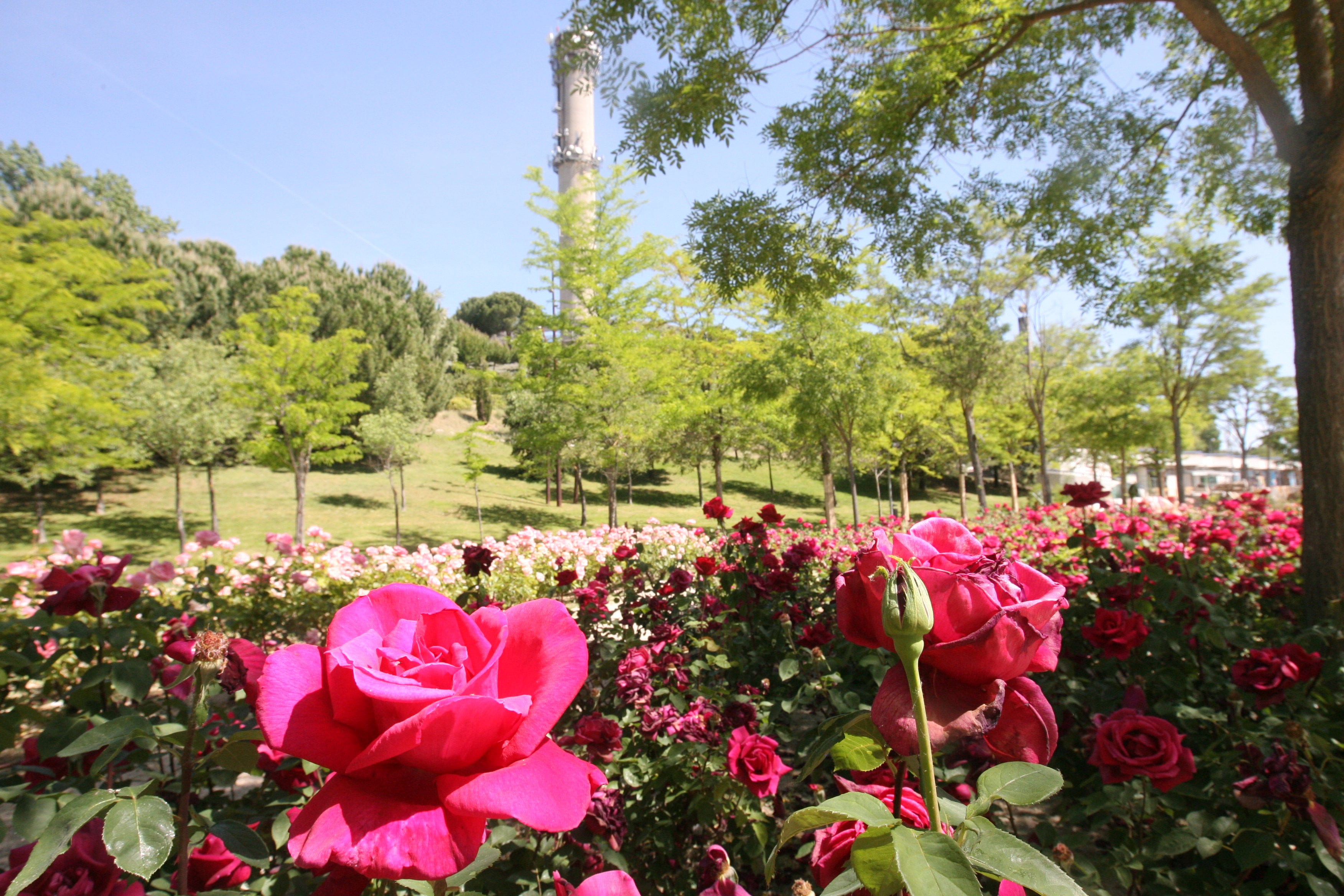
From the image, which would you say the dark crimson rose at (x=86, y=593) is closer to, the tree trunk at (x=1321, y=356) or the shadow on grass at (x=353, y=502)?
the tree trunk at (x=1321, y=356)

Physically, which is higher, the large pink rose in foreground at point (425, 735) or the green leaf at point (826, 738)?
the large pink rose in foreground at point (425, 735)

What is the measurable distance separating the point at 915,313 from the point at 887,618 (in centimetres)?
1679

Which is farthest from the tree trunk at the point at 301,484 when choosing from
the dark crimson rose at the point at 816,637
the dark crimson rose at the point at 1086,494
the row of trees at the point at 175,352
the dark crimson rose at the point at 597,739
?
the dark crimson rose at the point at 1086,494

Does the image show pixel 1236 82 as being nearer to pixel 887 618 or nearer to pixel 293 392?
pixel 887 618

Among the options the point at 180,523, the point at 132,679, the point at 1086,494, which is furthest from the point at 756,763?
the point at 180,523

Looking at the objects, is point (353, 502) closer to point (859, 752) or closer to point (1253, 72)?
point (1253, 72)

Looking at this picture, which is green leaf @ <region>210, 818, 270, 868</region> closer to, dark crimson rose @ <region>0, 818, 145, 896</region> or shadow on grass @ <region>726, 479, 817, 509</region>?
dark crimson rose @ <region>0, 818, 145, 896</region>

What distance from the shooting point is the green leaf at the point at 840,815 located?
519 millimetres

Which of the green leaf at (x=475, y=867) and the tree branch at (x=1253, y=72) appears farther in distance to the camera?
the tree branch at (x=1253, y=72)

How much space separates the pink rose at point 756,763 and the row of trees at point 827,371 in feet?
34.7

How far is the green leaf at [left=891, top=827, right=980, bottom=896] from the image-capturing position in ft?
1.43

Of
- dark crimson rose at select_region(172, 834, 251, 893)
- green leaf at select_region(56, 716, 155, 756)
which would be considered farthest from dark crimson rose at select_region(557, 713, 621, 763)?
green leaf at select_region(56, 716, 155, 756)

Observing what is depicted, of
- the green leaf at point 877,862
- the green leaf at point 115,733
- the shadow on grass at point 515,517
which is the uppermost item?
the green leaf at point 877,862

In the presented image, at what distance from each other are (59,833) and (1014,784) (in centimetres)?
100
